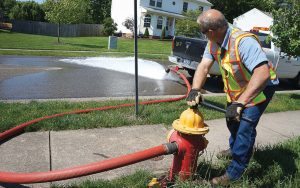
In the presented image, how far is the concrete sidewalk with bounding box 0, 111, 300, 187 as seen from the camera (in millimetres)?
4129

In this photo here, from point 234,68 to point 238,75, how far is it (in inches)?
3.9

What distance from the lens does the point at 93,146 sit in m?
4.79

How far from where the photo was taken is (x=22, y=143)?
4.73 m

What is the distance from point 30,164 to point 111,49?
1817cm

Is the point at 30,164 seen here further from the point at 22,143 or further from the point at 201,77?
the point at 201,77

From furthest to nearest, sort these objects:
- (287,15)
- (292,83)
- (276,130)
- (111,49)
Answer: (111,49) → (292,83) → (287,15) → (276,130)

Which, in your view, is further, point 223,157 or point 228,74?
point 223,157

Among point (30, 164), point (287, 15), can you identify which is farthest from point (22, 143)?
point (287, 15)

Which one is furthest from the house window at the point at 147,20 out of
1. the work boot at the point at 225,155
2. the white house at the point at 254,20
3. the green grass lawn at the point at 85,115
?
the work boot at the point at 225,155

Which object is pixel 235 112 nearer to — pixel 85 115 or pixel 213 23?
pixel 213 23

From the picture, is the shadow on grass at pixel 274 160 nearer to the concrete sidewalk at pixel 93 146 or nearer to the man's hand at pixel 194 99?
the concrete sidewalk at pixel 93 146

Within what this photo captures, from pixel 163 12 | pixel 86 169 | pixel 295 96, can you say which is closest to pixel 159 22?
pixel 163 12

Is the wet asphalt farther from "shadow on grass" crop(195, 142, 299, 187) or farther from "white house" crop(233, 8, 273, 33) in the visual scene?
"white house" crop(233, 8, 273, 33)

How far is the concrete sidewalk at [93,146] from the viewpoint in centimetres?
413
